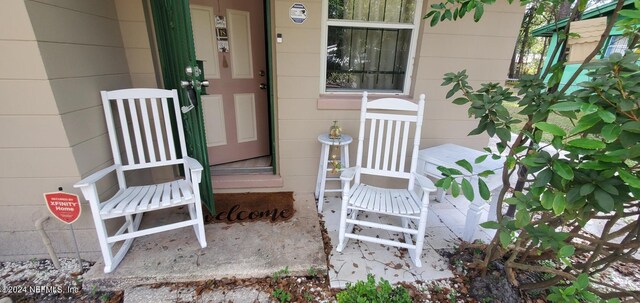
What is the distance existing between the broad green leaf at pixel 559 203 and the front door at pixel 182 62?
1945mm

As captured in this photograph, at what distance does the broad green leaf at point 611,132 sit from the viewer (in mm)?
789

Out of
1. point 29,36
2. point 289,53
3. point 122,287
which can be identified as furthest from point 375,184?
point 29,36

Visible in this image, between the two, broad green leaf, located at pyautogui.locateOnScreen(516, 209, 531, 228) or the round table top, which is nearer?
broad green leaf, located at pyautogui.locateOnScreen(516, 209, 531, 228)

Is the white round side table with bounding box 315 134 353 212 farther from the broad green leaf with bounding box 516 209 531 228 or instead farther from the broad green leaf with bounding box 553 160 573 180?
the broad green leaf with bounding box 553 160 573 180

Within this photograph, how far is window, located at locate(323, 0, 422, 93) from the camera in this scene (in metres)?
2.24

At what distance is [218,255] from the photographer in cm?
179

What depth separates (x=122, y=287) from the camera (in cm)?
159

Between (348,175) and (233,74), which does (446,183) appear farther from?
(233,74)

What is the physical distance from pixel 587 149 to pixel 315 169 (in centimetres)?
193

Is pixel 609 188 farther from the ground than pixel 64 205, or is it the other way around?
pixel 609 188

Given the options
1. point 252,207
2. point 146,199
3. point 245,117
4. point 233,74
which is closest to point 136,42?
point 233,74

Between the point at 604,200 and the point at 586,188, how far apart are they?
6 centimetres

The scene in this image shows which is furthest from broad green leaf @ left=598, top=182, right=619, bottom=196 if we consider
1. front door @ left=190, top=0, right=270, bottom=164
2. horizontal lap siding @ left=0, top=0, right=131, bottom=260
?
front door @ left=190, top=0, right=270, bottom=164

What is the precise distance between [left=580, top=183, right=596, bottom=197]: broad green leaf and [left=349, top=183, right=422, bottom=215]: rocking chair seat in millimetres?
898
